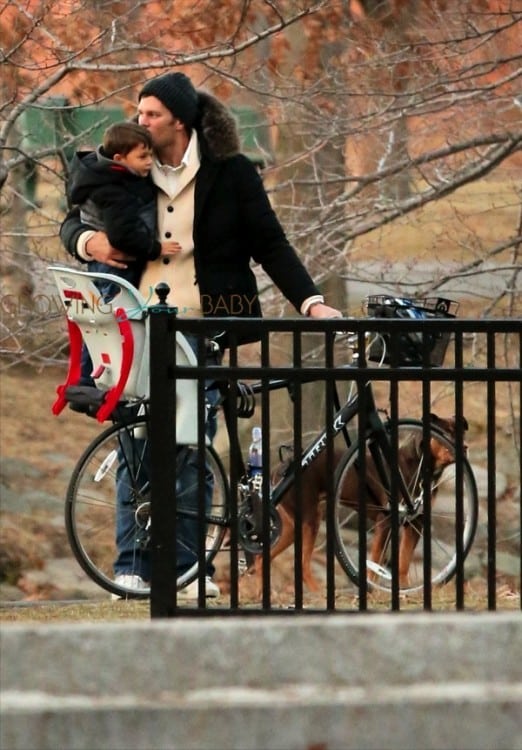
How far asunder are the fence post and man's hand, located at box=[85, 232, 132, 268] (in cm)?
94

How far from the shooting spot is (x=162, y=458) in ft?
19.7

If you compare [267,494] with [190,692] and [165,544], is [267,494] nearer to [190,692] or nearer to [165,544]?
[165,544]

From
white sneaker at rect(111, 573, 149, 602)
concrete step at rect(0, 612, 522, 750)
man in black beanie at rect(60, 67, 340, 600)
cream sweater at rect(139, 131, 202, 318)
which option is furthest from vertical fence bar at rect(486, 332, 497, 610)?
concrete step at rect(0, 612, 522, 750)

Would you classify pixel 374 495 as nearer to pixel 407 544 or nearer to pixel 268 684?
pixel 407 544

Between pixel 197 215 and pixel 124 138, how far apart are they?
1.30ft

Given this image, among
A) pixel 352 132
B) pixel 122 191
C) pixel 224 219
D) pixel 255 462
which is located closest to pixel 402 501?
pixel 255 462

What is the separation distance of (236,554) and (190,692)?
9.40 feet

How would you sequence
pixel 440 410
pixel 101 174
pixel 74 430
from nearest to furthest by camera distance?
pixel 101 174 < pixel 440 410 < pixel 74 430

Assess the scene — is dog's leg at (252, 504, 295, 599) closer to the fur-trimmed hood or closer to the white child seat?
the white child seat

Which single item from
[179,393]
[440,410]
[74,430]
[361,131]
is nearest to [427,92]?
[361,131]

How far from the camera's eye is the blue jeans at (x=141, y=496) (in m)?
6.77

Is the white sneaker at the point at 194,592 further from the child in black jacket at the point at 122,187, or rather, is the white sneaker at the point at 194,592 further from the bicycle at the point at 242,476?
the child in black jacket at the point at 122,187

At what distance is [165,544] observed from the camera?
604 cm

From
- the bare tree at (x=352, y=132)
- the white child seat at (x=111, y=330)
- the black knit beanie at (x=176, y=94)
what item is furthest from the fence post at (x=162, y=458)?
the bare tree at (x=352, y=132)
